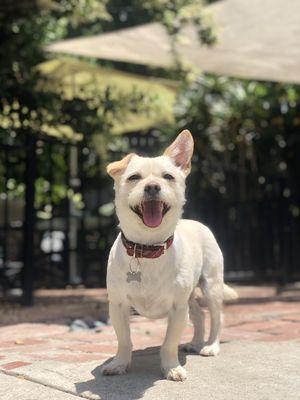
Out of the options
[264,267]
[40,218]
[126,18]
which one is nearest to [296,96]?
[264,267]

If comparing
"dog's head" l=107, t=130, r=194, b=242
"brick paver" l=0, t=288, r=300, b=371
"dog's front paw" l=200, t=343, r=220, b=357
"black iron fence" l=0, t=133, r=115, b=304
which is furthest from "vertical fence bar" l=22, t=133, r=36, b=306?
"dog's head" l=107, t=130, r=194, b=242

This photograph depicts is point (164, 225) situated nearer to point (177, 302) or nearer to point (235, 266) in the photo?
point (177, 302)

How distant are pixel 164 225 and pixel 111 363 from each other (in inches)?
30.7

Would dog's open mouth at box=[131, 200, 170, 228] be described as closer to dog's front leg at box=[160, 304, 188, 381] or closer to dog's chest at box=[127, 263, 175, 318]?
dog's chest at box=[127, 263, 175, 318]

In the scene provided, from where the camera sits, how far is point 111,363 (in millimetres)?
3230

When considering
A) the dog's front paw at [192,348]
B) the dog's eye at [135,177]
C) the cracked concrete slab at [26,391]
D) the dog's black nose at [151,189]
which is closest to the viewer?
the cracked concrete slab at [26,391]

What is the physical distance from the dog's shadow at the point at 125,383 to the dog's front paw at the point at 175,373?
43 mm

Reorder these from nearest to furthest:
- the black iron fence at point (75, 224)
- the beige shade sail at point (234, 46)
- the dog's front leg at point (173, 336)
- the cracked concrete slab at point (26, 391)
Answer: the cracked concrete slab at point (26, 391)
the dog's front leg at point (173, 336)
the black iron fence at point (75, 224)
the beige shade sail at point (234, 46)

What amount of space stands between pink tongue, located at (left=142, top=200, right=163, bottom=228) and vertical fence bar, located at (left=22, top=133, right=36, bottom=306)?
3.76m

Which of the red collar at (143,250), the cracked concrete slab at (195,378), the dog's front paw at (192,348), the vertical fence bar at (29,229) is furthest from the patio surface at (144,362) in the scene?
the vertical fence bar at (29,229)

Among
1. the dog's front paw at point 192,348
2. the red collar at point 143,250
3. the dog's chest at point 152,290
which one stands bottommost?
the dog's front paw at point 192,348

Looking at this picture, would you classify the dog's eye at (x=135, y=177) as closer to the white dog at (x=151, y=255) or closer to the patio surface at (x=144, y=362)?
the white dog at (x=151, y=255)

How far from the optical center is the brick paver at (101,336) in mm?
3707

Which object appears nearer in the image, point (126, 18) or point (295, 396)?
point (295, 396)
